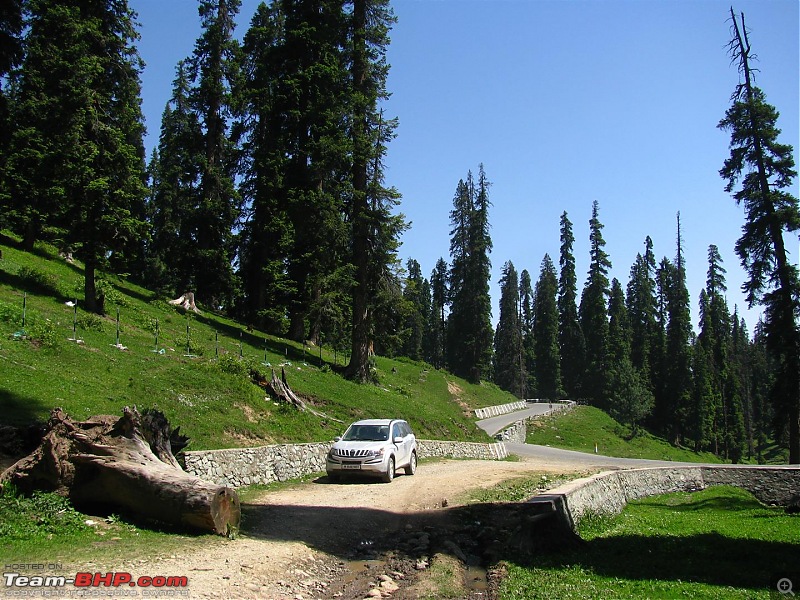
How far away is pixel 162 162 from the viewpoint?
63.2m

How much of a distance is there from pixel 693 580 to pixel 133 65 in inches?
1178

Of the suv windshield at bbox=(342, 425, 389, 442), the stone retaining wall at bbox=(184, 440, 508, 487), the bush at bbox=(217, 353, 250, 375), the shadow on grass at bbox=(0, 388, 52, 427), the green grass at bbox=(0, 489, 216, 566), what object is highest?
the bush at bbox=(217, 353, 250, 375)

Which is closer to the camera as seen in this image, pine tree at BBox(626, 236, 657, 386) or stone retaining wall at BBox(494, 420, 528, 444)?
stone retaining wall at BBox(494, 420, 528, 444)

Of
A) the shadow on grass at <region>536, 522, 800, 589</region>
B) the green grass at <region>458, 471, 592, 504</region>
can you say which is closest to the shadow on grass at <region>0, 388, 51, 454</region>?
the shadow on grass at <region>536, 522, 800, 589</region>

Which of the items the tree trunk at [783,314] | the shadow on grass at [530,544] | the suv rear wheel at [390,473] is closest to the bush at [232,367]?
the suv rear wheel at [390,473]

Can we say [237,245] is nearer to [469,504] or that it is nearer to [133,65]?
[133,65]

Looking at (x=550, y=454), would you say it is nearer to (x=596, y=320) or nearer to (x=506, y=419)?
(x=506, y=419)

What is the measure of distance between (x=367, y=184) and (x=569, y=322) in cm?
7031

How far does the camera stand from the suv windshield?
56.5 feet

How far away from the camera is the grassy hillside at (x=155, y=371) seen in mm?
14734

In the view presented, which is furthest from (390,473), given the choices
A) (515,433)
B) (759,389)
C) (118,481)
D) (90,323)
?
(759,389)

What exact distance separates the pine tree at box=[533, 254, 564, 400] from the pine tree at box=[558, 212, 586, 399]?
1875 mm

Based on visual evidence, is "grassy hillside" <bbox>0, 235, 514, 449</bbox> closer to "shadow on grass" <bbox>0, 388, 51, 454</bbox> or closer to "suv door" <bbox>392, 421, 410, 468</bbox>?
"shadow on grass" <bbox>0, 388, 51, 454</bbox>

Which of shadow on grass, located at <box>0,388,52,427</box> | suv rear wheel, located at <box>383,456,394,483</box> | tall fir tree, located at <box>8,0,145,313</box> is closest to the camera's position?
shadow on grass, located at <box>0,388,52,427</box>
